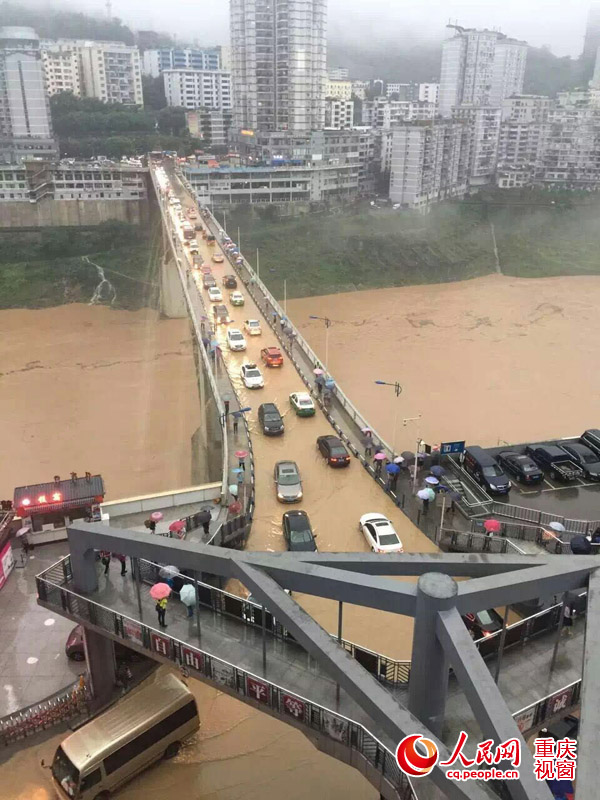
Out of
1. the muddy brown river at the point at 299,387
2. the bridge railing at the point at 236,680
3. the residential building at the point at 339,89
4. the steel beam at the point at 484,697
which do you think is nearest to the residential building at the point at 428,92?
the residential building at the point at 339,89

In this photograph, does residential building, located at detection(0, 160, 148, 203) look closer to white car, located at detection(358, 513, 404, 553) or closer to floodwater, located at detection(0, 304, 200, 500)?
floodwater, located at detection(0, 304, 200, 500)

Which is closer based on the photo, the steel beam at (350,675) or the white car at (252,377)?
the steel beam at (350,675)

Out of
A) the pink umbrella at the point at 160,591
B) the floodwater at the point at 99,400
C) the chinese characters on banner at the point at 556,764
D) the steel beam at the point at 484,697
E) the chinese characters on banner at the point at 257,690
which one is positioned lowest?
the floodwater at the point at 99,400

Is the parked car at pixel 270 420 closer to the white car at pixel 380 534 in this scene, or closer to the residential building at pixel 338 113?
the white car at pixel 380 534

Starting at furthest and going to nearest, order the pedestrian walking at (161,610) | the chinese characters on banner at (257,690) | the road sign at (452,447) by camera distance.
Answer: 1. the road sign at (452,447)
2. the pedestrian walking at (161,610)
3. the chinese characters on banner at (257,690)

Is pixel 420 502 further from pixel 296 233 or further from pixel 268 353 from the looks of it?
pixel 296 233

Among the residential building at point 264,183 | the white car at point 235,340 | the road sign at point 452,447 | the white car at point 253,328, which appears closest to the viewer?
the road sign at point 452,447

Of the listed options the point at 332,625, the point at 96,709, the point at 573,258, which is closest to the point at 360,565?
the point at 332,625
